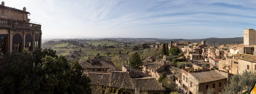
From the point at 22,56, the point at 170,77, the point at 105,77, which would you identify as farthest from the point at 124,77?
the point at 22,56

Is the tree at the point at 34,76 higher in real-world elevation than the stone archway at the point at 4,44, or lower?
lower

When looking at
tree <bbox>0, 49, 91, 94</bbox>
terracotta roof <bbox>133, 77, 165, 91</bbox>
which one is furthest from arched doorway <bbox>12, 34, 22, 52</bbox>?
terracotta roof <bbox>133, 77, 165, 91</bbox>

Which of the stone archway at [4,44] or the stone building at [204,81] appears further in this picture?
the stone building at [204,81]

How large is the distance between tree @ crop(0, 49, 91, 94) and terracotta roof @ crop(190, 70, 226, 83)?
21406 mm

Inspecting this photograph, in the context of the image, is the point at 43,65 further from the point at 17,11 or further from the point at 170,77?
the point at 170,77

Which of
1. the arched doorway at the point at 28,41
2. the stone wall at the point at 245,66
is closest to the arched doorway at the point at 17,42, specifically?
the arched doorway at the point at 28,41

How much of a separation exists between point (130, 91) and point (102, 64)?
19397mm

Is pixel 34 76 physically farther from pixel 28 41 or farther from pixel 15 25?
pixel 28 41

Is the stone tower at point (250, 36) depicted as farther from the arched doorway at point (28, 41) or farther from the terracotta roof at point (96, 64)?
the arched doorway at point (28, 41)

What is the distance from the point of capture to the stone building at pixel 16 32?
11.6m

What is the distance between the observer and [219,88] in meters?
25.8

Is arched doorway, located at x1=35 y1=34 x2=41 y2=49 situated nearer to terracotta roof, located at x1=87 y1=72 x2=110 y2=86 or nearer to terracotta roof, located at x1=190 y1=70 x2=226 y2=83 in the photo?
terracotta roof, located at x1=87 y1=72 x2=110 y2=86

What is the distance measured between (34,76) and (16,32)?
5.83 meters

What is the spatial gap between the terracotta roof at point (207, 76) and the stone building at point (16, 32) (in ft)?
81.6
